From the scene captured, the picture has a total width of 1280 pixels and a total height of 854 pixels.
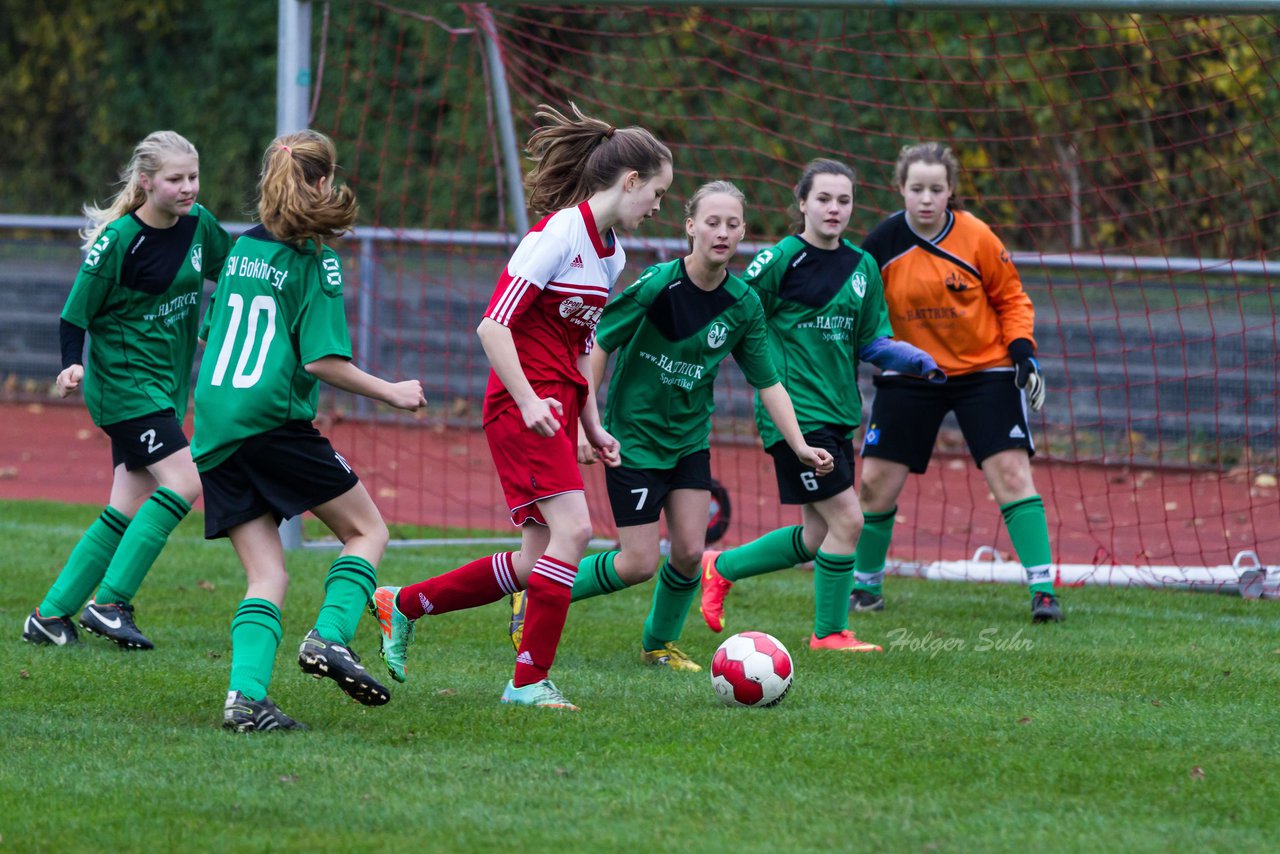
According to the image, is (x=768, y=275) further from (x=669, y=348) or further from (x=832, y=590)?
(x=832, y=590)

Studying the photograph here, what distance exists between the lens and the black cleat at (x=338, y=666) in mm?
4062

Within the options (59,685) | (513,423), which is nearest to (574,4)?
(513,423)

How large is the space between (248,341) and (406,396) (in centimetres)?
51

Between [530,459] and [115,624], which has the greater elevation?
[530,459]

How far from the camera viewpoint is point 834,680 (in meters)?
5.04

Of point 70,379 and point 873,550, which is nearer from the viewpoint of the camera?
point 70,379

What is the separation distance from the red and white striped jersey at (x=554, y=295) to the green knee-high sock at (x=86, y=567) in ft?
6.53

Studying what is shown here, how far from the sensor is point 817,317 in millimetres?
5750

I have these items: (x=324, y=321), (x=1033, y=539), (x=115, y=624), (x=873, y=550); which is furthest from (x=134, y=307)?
(x=1033, y=539)

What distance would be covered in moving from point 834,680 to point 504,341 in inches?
64.8

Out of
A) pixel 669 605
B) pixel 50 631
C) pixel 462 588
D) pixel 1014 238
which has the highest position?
pixel 1014 238

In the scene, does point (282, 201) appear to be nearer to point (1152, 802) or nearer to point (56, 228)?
point (1152, 802)

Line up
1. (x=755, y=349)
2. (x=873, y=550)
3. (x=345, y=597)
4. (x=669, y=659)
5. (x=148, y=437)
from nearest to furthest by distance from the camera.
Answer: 1. (x=345, y=597)
2. (x=755, y=349)
3. (x=669, y=659)
4. (x=148, y=437)
5. (x=873, y=550)

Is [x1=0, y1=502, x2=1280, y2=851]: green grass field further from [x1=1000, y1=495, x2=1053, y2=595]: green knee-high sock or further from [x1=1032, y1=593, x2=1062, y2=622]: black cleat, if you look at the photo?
[x1=1000, y1=495, x2=1053, y2=595]: green knee-high sock
